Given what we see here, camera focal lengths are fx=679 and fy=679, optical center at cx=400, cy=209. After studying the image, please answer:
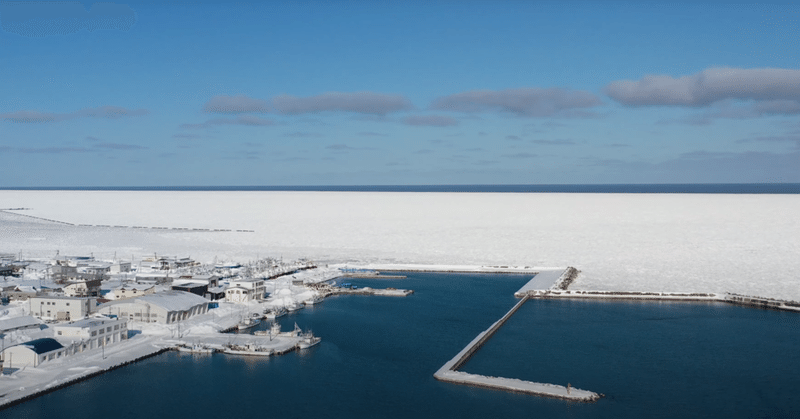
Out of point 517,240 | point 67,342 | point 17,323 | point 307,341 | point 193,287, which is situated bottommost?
point 307,341

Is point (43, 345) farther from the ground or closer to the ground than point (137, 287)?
closer to the ground

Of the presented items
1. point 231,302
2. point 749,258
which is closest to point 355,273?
point 231,302

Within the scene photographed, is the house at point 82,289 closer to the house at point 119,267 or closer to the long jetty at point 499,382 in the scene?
the house at point 119,267

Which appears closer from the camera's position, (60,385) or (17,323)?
(60,385)

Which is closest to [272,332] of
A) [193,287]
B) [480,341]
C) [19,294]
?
[480,341]

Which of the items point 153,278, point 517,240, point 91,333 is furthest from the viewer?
point 517,240

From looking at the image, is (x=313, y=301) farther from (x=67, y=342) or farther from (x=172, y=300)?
(x=67, y=342)

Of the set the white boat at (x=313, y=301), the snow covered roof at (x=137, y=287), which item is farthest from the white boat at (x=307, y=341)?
the snow covered roof at (x=137, y=287)
